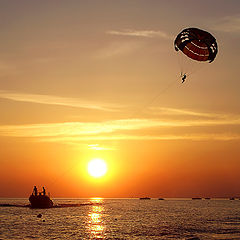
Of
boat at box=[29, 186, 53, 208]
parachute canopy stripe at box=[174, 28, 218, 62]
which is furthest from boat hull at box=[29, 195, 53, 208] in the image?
parachute canopy stripe at box=[174, 28, 218, 62]

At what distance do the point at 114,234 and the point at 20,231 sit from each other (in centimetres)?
1527

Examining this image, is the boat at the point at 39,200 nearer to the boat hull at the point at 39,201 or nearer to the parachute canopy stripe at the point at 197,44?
the boat hull at the point at 39,201

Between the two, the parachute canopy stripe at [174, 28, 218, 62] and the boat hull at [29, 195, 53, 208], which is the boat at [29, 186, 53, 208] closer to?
the boat hull at [29, 195, 53, 208]

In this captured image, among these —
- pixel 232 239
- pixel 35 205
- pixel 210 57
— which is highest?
pixel 210 57

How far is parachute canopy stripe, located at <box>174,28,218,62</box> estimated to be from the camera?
50.4 meters

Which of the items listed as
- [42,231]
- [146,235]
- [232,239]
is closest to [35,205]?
[42,231]

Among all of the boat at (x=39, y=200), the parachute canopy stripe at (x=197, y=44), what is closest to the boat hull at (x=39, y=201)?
the boat at (x=39, y=200)

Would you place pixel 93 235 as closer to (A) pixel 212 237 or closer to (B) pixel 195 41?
(A) pixel 212 237

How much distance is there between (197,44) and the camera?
5281cm

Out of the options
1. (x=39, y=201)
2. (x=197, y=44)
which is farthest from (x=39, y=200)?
(x=197, y=44)

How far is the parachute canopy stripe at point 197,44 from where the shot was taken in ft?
165

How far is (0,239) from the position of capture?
52.1 meters

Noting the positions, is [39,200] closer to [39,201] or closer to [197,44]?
[39,201]

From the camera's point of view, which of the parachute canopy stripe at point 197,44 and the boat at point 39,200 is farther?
the boat at point 39,200
